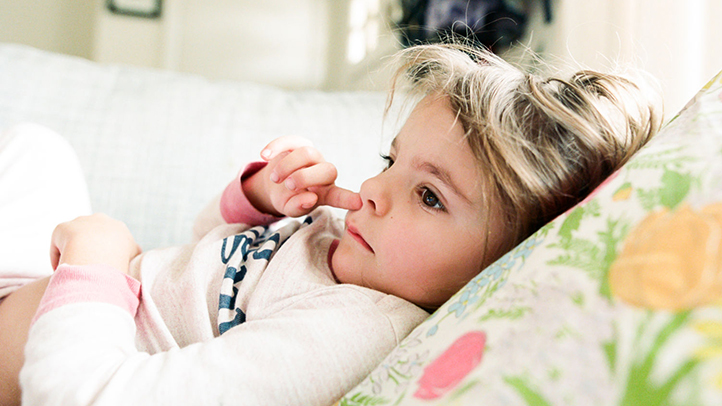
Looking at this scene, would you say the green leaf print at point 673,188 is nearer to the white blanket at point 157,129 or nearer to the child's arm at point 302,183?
the child's arm at point 302,183

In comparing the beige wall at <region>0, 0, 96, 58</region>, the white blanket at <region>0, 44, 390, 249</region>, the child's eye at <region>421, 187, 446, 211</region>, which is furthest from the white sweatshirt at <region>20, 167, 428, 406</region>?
the beige wall at <region>0, 0, 96, 58</region>

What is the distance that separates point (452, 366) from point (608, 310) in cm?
10

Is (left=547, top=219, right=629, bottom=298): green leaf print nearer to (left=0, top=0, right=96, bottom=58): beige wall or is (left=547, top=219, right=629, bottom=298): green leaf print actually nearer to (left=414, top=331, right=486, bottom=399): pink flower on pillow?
(left=414, top=331, right=486, bottom=399): pink flower on pillow

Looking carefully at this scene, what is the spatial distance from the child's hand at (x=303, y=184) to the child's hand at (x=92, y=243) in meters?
0.20

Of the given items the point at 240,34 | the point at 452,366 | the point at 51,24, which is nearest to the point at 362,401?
the point at 452,366

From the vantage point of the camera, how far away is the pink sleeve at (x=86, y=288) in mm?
507

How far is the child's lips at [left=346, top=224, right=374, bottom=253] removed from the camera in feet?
2.08

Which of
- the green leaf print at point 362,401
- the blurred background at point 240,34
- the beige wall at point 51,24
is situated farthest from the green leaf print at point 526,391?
the beige wall at point 51,24

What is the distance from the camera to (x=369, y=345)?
0.51 meters

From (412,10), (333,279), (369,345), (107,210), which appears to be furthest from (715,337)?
(412,10)

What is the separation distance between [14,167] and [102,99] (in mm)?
381

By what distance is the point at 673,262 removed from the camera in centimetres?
30

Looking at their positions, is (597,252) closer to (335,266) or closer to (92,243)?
(335,266)

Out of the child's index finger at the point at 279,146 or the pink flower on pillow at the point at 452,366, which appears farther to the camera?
the child's index finger at the point at 279,146
